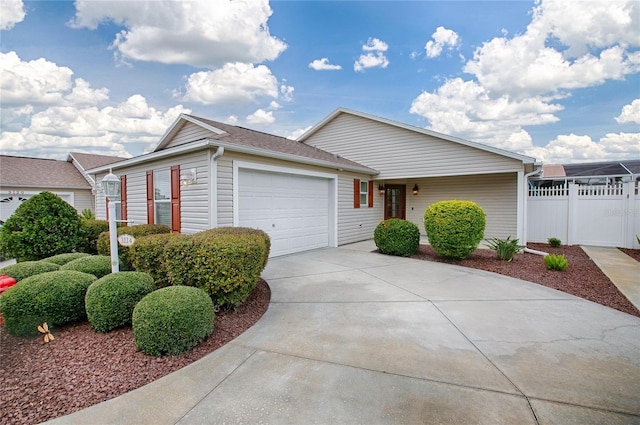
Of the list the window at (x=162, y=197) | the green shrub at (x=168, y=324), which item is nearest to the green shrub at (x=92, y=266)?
the green shrub at (x=168, y=324)

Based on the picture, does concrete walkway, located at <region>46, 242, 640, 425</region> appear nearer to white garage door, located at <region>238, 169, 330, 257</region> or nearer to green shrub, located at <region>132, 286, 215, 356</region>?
green shrub, located at <region>132, 286, 215, 356</region>

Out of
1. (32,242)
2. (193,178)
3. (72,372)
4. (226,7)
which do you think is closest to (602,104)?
(226,7)

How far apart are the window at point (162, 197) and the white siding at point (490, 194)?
1028 centimetres

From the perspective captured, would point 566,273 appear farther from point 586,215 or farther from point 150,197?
point 150,197

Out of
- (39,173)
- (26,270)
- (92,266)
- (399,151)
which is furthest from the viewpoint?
(39,173)

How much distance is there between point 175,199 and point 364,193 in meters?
6.81

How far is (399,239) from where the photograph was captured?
27.7 feet

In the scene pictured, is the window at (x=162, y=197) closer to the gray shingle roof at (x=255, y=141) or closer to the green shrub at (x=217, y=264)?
the gray shingle roof at (x=255, y=141)

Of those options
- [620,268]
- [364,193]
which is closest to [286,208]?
[364,193]

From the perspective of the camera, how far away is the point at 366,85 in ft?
43.4

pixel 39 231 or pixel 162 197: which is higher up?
pixel 162 197

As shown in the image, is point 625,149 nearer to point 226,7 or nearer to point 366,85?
point 366,85

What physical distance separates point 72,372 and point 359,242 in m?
9.32

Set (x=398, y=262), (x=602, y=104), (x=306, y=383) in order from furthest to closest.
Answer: (x=602, y=104), (x=398, y=262), (x=306, y=383)
